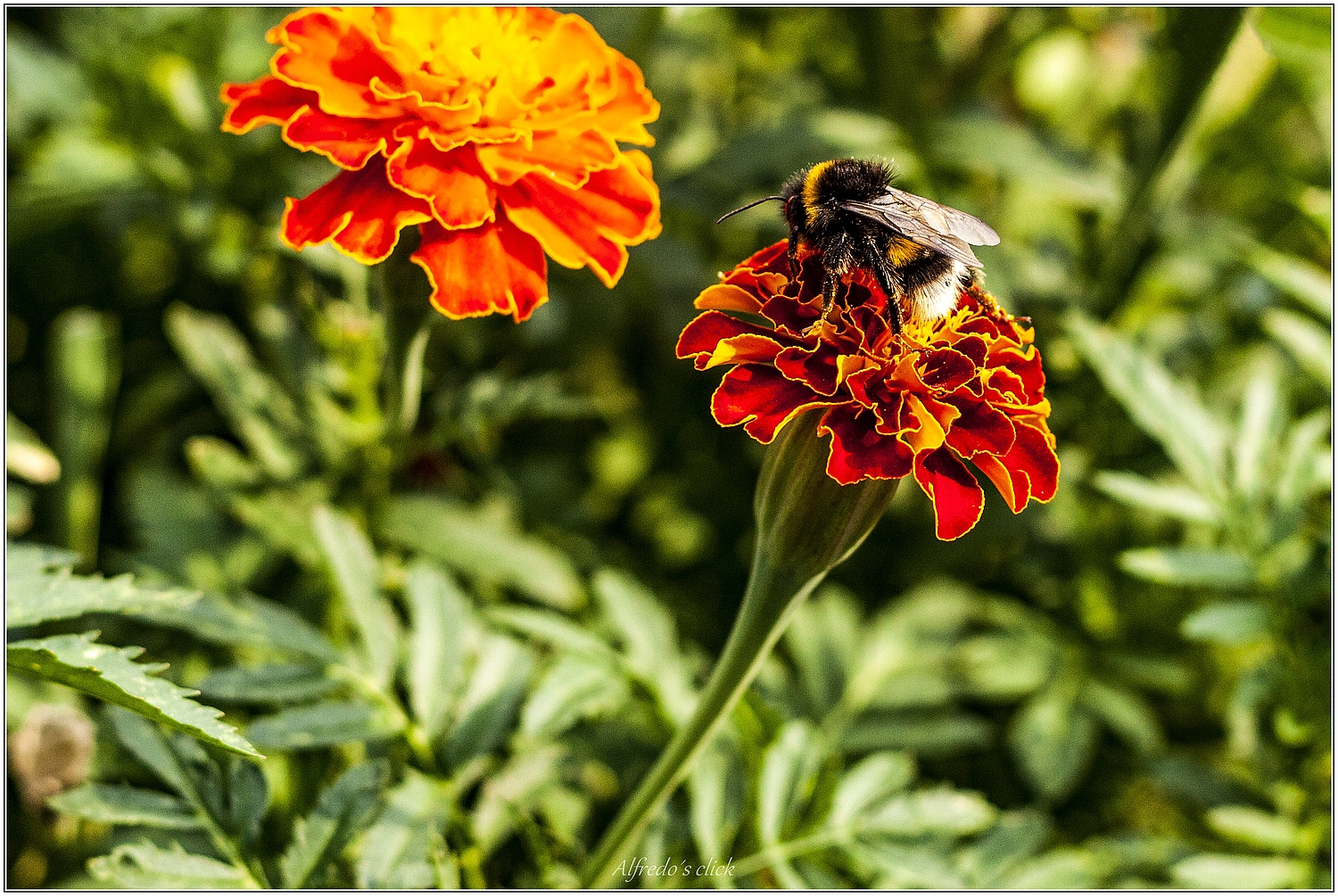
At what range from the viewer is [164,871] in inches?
31.7

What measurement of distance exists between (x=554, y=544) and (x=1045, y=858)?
75 cm

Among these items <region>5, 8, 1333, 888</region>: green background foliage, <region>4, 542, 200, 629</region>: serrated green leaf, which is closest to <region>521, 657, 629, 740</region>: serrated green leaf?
<region>5, 8, 1333, 888</region>: green background foliage

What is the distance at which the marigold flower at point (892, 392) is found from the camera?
2.27ft

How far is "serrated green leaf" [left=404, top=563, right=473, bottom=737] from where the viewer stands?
98 centimetres

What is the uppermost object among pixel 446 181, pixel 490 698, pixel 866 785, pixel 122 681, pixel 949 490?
pixel 446 181

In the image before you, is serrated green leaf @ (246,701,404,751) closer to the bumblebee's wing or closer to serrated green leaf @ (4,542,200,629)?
serrated green leaf @ (4,542,200,629)

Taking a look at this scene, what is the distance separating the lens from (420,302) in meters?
0.90

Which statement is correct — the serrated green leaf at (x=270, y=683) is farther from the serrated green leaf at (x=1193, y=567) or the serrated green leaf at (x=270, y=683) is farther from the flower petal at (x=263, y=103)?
the serrated green leaf at (x=1193, y=567)

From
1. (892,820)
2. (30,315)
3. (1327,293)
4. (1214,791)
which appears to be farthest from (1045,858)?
(30,315)

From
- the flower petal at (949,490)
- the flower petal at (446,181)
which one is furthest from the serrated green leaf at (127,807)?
the flower petal at (949,490)

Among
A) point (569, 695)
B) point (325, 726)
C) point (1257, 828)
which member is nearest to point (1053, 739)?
point (1257, 828)

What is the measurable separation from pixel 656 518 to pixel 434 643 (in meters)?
0.72

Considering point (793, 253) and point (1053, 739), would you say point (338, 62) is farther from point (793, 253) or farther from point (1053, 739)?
point (1053, 739)

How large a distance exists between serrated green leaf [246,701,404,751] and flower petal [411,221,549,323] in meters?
0.38
